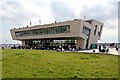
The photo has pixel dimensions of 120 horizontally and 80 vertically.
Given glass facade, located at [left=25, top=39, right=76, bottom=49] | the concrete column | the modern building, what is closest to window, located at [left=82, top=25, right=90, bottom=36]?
the modern building

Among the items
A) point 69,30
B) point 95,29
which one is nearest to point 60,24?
point 69,30

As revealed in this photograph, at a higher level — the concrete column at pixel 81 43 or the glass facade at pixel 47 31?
the glass facade at pixel 47 31

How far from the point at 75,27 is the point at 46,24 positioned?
52.6ft

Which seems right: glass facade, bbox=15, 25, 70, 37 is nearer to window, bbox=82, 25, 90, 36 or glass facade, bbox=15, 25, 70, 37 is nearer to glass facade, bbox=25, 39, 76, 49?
glass facade, bbox=25, 39, 76, 49

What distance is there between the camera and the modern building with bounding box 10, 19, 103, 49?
72.8 meters

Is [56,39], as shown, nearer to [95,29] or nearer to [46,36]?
[46,36]

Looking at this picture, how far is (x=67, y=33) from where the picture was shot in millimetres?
74875

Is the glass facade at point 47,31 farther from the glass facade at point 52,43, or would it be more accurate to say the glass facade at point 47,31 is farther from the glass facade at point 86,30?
the glass facade at point 86,30

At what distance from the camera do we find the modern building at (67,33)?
72850 mm

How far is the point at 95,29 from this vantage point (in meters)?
87.2

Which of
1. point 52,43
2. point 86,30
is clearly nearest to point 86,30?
point 86,30

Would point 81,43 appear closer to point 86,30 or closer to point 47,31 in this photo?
point 86,30

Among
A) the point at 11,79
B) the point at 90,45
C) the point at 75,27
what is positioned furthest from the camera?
the point at 90,45

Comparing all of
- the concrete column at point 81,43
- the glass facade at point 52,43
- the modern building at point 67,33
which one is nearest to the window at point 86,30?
the modern building at point 67,33
